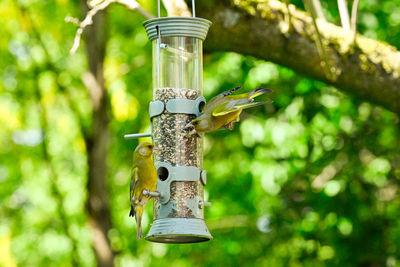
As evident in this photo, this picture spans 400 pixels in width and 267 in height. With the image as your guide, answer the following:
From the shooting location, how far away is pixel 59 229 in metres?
13.8

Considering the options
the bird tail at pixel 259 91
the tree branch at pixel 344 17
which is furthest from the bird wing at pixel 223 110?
the tree branch at pixel 344 17

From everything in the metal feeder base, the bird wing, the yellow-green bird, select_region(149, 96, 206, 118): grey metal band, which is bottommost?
the metal feeder base

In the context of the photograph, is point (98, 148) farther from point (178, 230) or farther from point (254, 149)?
point (178, 230)

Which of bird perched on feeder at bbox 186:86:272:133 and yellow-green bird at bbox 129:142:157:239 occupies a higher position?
bird perched on feeder at bbox 186:86:272:133

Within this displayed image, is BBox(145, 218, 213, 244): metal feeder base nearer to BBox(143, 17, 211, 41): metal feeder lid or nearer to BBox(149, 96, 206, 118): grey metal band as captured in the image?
BBox(149, 96, 206, 118): grey metal band

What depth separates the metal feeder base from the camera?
4.75 metres

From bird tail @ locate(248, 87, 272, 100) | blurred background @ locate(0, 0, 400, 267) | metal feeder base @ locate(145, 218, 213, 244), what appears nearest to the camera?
bird tail @ locate(248, 87, 272, 100)

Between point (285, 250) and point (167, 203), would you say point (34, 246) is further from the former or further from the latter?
point (167, 203)

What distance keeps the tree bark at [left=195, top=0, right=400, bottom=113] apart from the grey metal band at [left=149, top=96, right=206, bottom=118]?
633 millimetres

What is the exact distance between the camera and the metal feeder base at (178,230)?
4750 millimetres

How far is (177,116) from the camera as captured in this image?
16.8 feet

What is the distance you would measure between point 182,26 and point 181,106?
1.74 ft

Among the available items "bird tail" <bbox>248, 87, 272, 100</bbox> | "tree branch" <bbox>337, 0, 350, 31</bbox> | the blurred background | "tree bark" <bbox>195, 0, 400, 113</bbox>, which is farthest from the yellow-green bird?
"tree branch" <bbox>337, 0, 350, 31</bbox>

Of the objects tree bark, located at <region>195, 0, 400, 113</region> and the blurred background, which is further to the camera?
the blurred background
